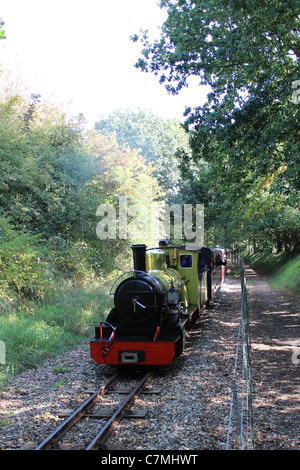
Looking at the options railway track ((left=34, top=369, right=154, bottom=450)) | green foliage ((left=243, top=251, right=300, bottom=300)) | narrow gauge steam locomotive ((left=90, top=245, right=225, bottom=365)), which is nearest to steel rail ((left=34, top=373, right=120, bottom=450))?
railway track ((left=34, top=369, right=154, bottom=450))

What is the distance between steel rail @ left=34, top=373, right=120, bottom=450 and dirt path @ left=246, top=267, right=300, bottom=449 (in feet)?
7.83

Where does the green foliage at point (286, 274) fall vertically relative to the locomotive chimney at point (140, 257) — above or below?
below

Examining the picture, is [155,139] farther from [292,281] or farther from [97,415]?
[97,415]

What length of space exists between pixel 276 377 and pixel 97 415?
347 centimetres

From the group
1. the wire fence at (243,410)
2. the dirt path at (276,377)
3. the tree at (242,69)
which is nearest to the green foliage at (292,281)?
the dirt path at (276,377)

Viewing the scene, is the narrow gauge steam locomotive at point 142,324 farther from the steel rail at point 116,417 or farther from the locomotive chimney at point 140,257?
the steel rail at point 116,417

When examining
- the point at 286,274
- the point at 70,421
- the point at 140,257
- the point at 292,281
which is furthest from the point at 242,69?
the point at 286,274

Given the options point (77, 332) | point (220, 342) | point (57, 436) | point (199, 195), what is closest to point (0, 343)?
point (77, 332)

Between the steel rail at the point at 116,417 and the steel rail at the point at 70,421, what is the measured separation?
509 mm

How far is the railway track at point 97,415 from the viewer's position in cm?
A: 471

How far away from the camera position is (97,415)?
5.60 m

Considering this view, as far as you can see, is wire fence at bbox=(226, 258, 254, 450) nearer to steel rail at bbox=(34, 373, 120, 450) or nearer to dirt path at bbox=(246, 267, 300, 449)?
dirt path at bbox=(246, 267, 300, 449)

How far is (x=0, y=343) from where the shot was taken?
791 cm

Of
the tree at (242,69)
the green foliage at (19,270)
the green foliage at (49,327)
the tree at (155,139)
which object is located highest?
the tree at (155,139)
